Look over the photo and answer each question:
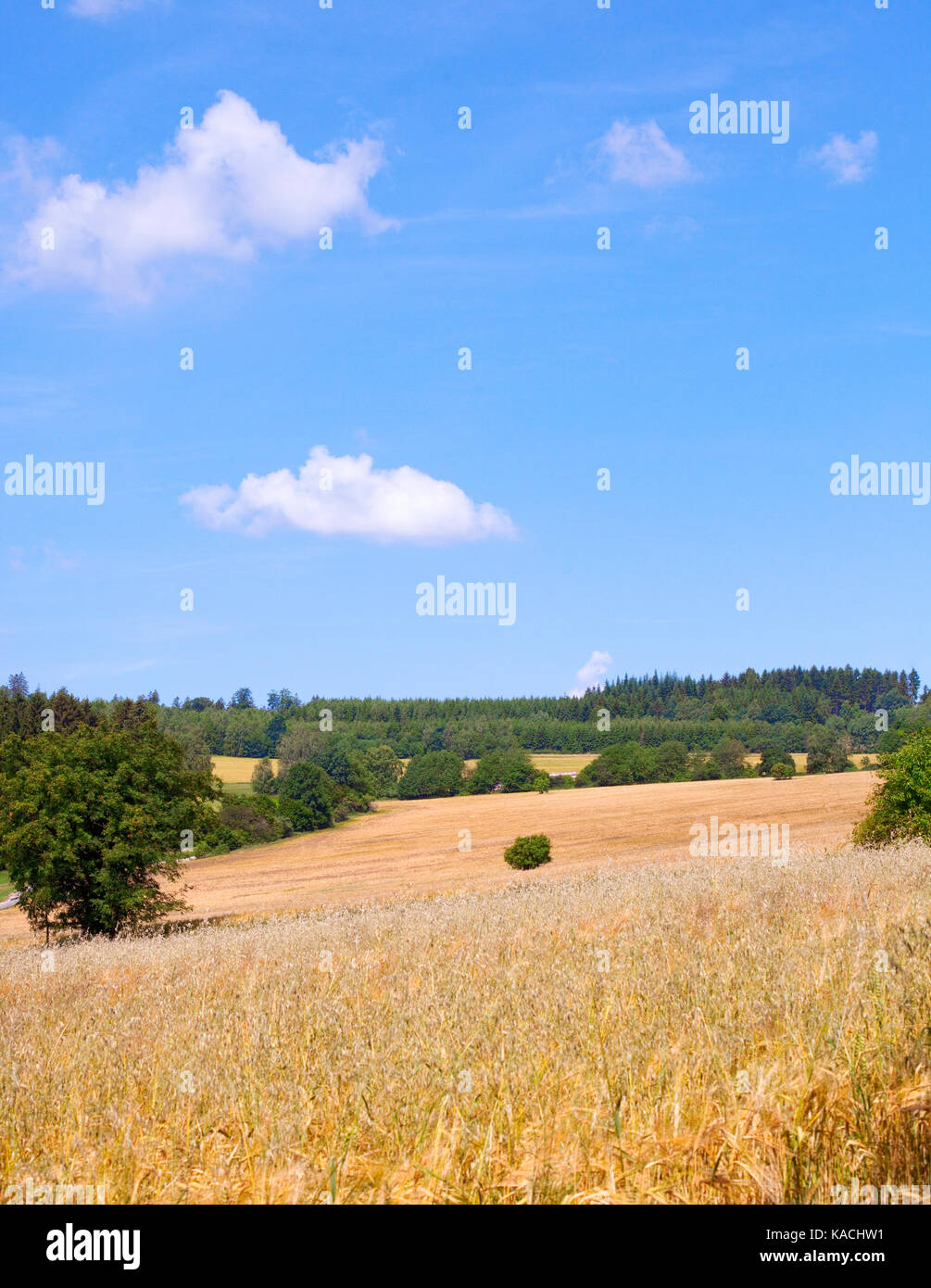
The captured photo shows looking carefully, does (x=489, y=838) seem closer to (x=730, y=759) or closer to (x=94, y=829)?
(x=94, y=829)

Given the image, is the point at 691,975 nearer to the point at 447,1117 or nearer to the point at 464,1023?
the point at 464,1023

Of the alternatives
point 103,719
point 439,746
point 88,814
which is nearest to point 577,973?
point 88,814

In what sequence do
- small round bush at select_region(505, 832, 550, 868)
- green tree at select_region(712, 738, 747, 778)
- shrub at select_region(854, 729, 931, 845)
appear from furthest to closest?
1. green tree at select_region(712, 738, 747, 778)
2. small round bush at select_region(505, 832, 550, 868)
3. shrub at select_region(854, 729, 931, 845)

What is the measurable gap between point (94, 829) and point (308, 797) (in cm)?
7545

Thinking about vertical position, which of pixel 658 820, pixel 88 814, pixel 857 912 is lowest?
pixel 658 820

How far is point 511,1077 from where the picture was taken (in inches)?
178

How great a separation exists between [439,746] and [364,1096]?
167756mm

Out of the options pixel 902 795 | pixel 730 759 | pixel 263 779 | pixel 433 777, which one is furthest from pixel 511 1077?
pixel 433 777

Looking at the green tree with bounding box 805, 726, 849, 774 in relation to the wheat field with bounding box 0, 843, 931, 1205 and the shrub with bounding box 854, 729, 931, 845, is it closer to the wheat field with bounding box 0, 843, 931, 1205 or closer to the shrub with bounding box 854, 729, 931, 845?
the shrub with bounding box 854, 729, 931, 845

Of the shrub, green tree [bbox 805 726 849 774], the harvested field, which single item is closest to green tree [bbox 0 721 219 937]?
the harvested field

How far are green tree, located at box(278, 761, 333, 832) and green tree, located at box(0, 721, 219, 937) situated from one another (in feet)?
231

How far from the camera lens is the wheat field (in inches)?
146

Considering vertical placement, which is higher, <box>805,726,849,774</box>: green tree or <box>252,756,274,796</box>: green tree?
<box>805,726,849,774</box>: green tree
